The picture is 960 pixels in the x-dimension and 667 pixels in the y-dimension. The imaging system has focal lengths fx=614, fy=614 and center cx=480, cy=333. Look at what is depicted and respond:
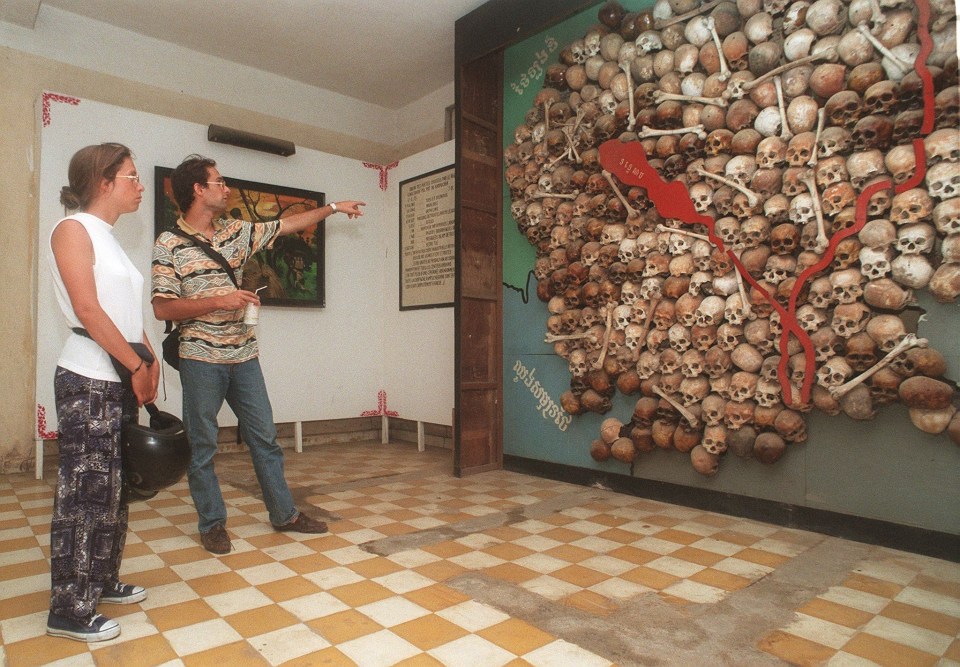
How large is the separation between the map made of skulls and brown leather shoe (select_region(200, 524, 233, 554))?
7.09 ft

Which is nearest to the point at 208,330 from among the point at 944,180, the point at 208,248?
the point at 208,248

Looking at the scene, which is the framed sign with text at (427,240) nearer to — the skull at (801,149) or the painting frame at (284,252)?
the painting frame at (284,252)

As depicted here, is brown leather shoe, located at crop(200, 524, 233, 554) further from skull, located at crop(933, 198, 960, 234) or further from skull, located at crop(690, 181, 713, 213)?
skull, located at crop(933, 198, 960, 234)

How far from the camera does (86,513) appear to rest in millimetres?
1919

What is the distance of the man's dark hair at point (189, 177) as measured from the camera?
2.68 metres

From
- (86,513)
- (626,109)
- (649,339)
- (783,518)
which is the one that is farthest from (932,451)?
(86,513)

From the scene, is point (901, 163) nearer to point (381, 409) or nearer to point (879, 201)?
point (879, 201)

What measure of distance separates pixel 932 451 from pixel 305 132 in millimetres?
5335

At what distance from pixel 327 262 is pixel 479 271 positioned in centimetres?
171

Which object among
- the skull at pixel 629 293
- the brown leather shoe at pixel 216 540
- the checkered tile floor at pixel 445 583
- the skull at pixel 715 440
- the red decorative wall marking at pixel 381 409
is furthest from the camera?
the red decorative wall marking at pixel 381 409

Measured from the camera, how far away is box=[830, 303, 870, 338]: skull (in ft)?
8.85

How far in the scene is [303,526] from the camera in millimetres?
2971

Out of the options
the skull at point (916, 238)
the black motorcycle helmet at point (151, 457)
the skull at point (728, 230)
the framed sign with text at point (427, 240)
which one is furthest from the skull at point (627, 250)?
the black motorcycle helmet at point (151, 457)

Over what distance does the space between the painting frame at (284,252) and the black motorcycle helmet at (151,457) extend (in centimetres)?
296
